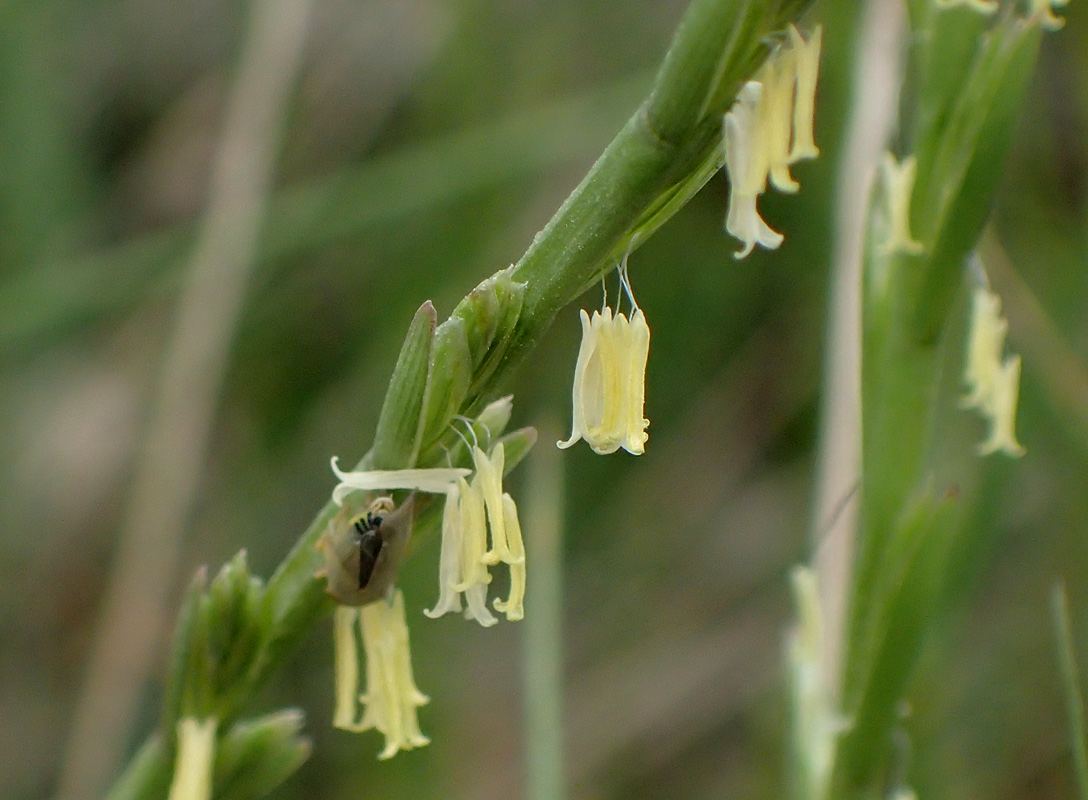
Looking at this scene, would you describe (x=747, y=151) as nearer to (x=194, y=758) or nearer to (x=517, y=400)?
(x=194, y=758)

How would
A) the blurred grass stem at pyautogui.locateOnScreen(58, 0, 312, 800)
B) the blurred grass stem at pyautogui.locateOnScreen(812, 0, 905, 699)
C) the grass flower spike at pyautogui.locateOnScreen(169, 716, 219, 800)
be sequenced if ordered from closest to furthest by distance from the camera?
the grass flower spike at pyautogui.locateOnScreen(169, 716, 219, 800) → the blurred grass stem at pyautogui.locateOnScreen(812, 0, 905, 699) → the blurred grass stem at pyautogui.locateOnScreen(58, 0, 312, 800)

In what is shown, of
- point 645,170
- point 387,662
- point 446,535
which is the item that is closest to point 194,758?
point 387,662

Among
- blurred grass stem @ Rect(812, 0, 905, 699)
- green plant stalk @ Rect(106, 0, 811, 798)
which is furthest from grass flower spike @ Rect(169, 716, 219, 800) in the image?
blurred grass stem @ Rect(812, 0, 905, 699)

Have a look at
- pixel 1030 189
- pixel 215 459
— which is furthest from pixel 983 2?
pixel 215 459

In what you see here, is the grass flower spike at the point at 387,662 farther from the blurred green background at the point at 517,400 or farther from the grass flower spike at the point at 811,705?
the blurred green background at the point at 517,400

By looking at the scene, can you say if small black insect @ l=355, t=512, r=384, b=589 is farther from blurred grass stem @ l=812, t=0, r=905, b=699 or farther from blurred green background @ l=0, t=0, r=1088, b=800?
blurred green background @ l=0, t=0, r=1088, b=800

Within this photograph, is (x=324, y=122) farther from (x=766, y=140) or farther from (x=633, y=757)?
(x=766, y=140)
